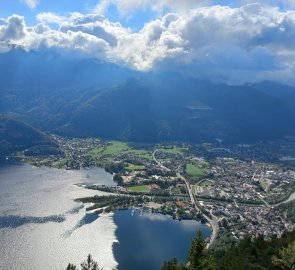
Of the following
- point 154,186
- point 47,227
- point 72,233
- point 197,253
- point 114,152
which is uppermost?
point 197,253

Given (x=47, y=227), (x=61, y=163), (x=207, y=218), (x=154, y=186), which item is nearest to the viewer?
(x=47, y=227)

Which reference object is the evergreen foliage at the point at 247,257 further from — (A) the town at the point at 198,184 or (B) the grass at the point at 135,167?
(B) the grass at the point at 135,167

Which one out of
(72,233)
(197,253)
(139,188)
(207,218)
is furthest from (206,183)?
(197,253)

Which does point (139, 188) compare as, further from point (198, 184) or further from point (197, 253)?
point (197, 253)

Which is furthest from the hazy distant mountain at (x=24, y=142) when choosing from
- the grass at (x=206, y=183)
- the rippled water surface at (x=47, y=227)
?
the grass at (x=206, y=183)

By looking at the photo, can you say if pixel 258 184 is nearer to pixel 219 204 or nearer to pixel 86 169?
pixel 219 204

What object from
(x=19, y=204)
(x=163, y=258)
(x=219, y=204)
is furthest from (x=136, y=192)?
(x=163, y=258)

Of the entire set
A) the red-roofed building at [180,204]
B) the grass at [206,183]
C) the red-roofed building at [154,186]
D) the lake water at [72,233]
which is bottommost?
the lake water at [72,233]
